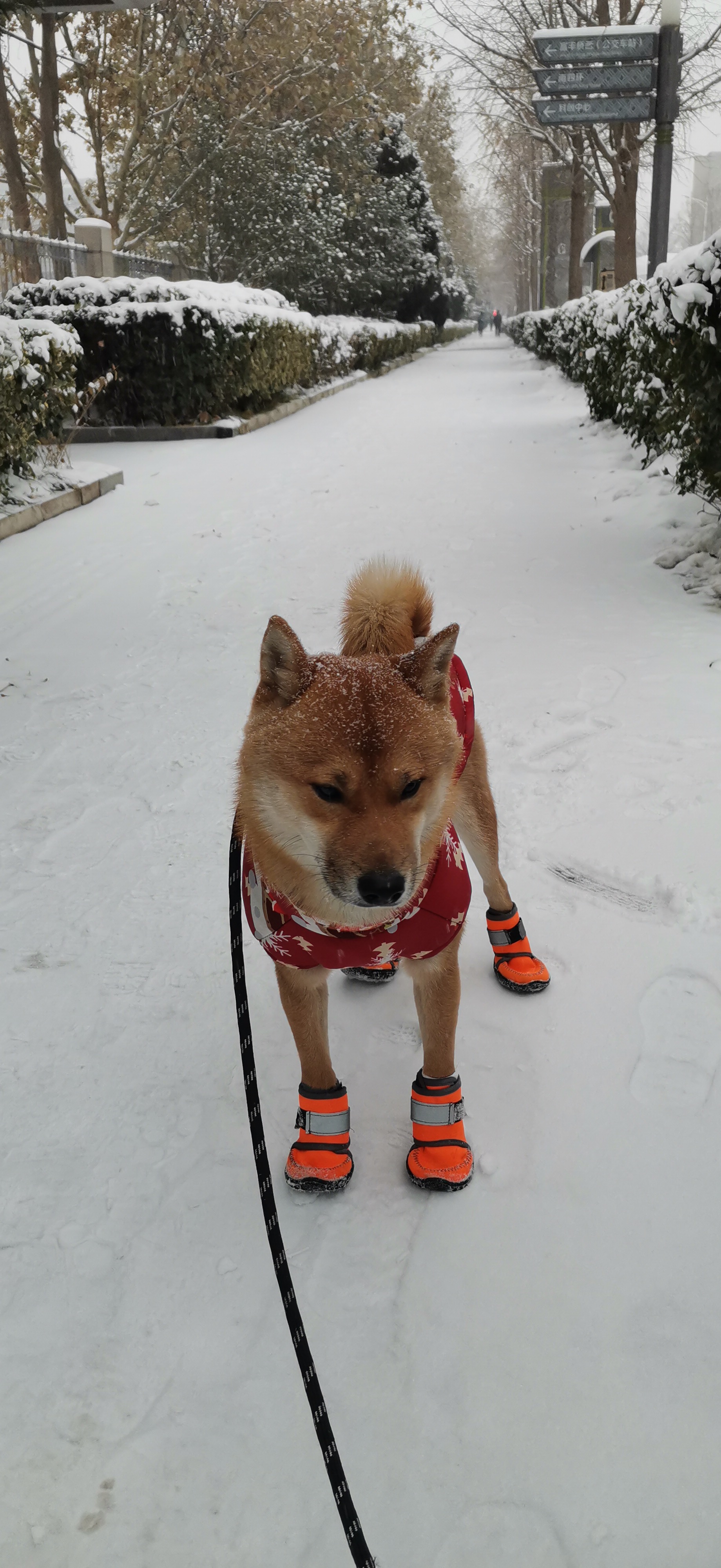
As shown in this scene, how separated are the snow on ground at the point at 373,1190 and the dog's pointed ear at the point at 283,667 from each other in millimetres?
1084

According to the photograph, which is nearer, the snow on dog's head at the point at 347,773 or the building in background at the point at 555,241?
the snow on dog's head at the point at 347,773

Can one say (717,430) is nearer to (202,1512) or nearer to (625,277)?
(202,1512)

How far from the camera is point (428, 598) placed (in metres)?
2.30

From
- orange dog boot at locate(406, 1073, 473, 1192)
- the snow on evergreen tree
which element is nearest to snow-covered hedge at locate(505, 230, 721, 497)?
orange dog boot at locate(406, 1073, 473, 1192)

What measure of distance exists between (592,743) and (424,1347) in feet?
9.12

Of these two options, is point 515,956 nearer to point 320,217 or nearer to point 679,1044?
point 679,1044

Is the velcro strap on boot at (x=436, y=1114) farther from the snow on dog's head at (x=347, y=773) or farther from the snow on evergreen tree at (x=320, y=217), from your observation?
the snow on evergreen tree at (x=320, y=217)

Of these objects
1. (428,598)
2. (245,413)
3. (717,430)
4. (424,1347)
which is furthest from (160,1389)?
(245,413)

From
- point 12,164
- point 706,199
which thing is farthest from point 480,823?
point 706,199

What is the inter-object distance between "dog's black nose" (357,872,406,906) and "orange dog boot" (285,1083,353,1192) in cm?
71

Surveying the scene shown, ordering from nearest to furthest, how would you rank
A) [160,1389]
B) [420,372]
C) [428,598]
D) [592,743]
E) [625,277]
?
[160,1389], [428,598], [592,743], [625,277], [420,372]

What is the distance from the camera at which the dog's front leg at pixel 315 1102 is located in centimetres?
206

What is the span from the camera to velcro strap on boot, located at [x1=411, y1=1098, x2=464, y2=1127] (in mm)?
2115

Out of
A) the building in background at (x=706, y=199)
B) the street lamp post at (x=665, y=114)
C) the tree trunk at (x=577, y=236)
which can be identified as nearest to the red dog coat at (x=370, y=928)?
the street lamp post at (x=665, y=114)
